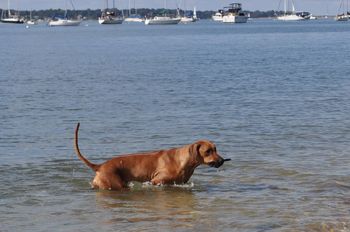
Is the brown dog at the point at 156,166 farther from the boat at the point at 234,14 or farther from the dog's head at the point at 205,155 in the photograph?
the boat at the point at 234,14

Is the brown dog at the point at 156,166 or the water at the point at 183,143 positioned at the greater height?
the brown dog at the point at 156,166

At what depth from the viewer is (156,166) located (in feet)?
34.7

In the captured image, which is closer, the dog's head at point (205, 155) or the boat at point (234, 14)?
the dog's head at point (205, 155)

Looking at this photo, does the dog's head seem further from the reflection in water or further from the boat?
the boat

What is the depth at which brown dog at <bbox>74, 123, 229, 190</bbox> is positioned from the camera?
34.2 feet

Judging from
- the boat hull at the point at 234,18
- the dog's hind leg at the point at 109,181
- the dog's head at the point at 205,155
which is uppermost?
the dog's head at the point at 205,155

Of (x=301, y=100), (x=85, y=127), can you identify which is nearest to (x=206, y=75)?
(x=301, y=100)

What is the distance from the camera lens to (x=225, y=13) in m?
196

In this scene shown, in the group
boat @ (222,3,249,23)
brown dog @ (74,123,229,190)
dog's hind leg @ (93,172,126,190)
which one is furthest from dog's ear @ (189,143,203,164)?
boat @ (222,3,249,23)

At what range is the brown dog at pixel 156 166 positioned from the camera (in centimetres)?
1043

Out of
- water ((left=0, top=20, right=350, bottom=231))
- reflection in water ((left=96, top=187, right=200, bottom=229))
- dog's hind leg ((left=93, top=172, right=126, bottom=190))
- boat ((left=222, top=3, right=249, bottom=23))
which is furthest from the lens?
boat ((left=222, top=3, right=249, bottom=23))

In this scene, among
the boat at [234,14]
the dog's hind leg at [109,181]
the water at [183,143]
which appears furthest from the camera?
the boat at [234,14]

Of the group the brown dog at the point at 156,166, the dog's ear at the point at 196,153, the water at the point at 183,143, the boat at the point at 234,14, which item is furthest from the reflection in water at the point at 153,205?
the boat at the point at 234,14

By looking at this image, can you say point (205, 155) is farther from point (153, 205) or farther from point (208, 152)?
point (153, 205)
